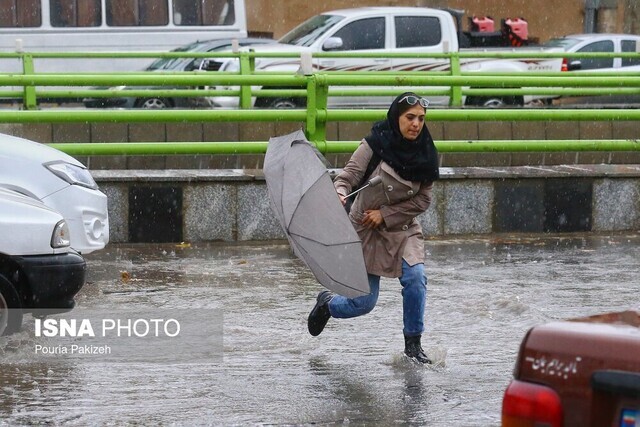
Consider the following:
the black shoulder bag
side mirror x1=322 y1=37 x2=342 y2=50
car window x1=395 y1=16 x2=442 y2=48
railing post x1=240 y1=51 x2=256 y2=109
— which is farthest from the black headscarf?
car window x1=395 y1=16 x2=442 y2=48

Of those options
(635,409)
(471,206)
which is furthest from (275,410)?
(471,206)

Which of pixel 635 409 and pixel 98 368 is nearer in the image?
pixel 635 409

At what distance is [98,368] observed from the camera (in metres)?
6.98

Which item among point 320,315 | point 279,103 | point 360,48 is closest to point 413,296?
point 320,315

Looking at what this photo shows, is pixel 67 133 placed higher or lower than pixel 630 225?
higher

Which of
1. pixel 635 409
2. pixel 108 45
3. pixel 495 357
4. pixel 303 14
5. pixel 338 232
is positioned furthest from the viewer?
pixel 303 14

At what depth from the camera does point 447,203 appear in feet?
39.8

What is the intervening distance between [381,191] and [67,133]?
5.99 m

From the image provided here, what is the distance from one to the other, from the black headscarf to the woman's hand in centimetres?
24

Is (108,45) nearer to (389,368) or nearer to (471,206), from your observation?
(471,206)

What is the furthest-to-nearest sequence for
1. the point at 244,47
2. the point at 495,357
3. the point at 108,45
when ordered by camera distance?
1. the point at 108,45
2. the point at 244,47
3. the point at 495,357

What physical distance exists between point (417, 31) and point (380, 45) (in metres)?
0.84

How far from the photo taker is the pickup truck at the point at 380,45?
19516 millimetres

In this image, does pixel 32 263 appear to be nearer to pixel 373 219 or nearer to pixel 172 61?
pixel 373 219
